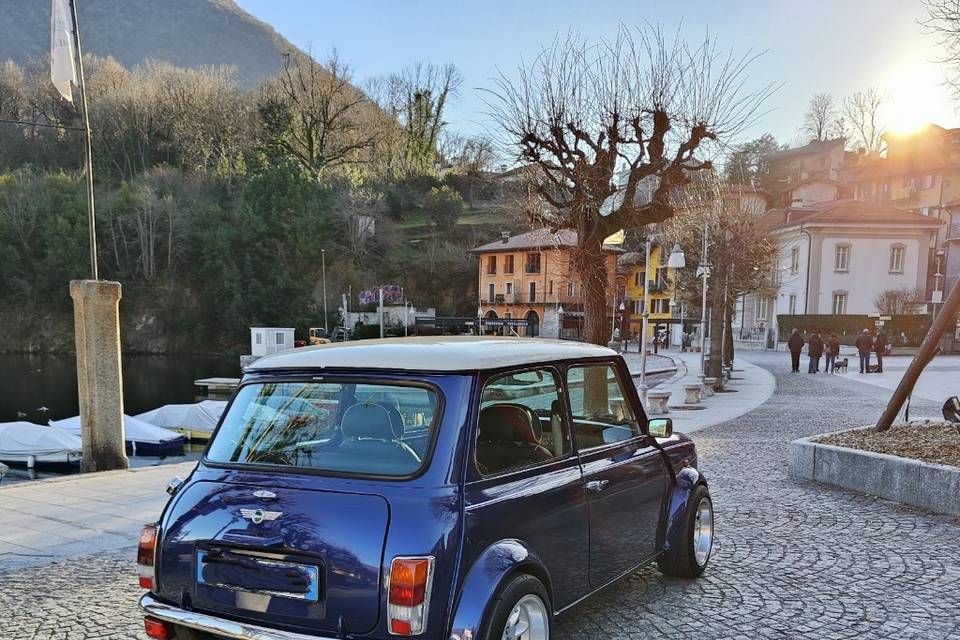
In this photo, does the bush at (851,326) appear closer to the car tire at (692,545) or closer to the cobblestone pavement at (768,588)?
the cobblestone pavement at (768,588)

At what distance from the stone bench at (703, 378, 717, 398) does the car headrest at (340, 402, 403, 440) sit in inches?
695

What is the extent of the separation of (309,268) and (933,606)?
227 feet

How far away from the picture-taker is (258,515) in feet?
8.96

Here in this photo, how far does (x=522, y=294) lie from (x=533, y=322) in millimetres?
3423

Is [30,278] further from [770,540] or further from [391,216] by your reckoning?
[770,540]

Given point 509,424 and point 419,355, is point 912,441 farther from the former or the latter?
point 419,355

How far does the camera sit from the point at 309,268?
6994cm

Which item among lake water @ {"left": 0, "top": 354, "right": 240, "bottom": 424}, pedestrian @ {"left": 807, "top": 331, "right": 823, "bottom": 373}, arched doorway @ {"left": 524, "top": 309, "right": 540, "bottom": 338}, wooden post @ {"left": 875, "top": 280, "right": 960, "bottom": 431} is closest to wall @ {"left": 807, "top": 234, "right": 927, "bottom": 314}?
pedestrian @ {"left": 807, "top": 331, "right": 823, "bottom": 373}

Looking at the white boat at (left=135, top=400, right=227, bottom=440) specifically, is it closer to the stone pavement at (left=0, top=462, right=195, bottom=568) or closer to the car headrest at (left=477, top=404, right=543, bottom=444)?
the stone pavement at (left=0, top=462, right=195, bottom=568)

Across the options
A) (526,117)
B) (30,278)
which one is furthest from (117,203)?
(526,117)

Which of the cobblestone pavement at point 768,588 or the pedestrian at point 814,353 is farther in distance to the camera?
the pedestrian at point 814,353

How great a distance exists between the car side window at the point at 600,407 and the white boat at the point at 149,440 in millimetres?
20732

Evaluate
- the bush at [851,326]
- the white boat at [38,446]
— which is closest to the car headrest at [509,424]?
the white boat at [38,446]

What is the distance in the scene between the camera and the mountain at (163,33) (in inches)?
5502
